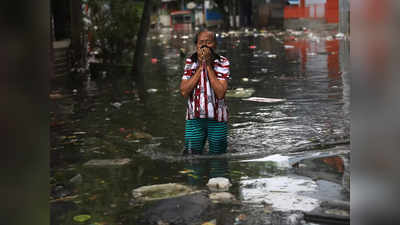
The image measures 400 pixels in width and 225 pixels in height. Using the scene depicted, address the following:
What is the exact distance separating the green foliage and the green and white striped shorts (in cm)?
1050

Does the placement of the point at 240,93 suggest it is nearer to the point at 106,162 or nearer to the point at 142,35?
the point at 142,35

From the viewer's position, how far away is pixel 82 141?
784cm

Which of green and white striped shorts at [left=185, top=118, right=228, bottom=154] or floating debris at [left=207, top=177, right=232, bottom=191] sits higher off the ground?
green and white striped shorts at [left=185, top=118, right=228, bottom=154]

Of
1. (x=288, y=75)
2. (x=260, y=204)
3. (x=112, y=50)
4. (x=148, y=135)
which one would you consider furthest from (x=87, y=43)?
(x=260, y=204)

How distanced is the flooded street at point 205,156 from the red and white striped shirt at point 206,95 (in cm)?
50

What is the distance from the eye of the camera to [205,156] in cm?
655

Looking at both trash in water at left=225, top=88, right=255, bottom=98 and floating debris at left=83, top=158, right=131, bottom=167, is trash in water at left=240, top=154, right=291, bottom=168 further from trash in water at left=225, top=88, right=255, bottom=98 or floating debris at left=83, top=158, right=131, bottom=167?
trash in water at left=225, top=88, right=255, bottom=98

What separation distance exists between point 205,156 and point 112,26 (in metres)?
10.6

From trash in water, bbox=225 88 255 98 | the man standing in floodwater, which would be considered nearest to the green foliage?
trash in water, bbox=225 88 255 98

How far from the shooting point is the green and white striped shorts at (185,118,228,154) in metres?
6.33

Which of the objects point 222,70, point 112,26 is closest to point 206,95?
point 222,70

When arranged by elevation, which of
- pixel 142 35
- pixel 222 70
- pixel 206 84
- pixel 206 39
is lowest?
pixel 206 84

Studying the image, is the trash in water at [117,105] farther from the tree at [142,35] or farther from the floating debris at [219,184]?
the floating debris at [219,184]
